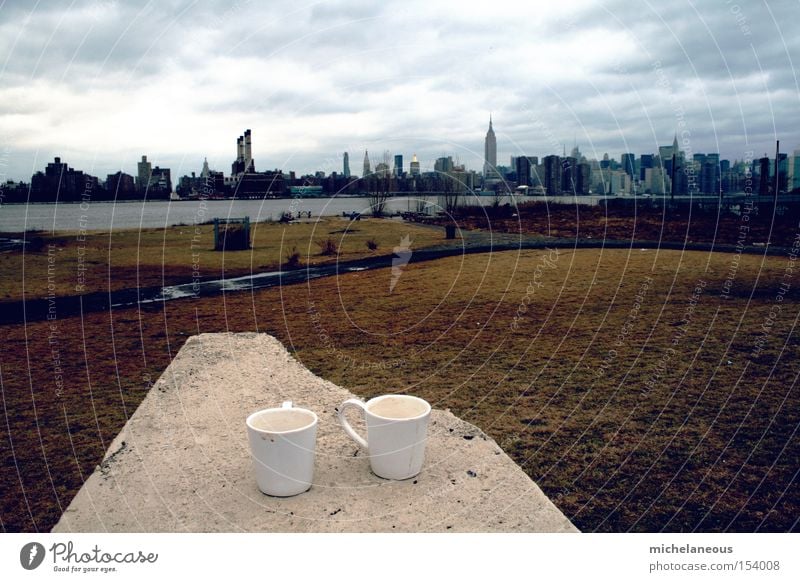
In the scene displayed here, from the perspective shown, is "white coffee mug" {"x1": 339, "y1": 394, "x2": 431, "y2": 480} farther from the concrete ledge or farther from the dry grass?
the dry grass

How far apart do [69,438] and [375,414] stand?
220cm

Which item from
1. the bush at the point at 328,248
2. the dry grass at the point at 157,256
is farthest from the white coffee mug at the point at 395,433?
the bush at the point at 328,248

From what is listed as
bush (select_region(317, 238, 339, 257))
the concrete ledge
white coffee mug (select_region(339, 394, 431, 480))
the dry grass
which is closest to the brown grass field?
the concrete ledge

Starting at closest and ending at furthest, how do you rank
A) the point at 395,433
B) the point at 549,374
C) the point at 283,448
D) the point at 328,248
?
1. the point at 283,448
2. the point at 395,433
3. the point at 549,374
4. the point at 328,248

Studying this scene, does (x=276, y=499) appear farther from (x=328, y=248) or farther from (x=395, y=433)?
(x=328, y=248)

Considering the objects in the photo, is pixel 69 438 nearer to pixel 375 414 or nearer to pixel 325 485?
pixel 325 485

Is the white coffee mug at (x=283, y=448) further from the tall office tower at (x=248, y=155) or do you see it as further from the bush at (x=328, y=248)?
the bush at (x=328, y=248)

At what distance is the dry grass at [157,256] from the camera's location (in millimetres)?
10398

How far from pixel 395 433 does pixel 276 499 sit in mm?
650

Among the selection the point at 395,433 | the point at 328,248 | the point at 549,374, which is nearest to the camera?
the point at 395,433

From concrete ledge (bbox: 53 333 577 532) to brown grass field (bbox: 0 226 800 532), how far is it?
0.59 feet

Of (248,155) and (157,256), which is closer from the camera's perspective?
(248,155)

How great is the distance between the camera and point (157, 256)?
13.6 meters

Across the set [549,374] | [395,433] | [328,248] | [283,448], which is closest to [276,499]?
[283,448]
